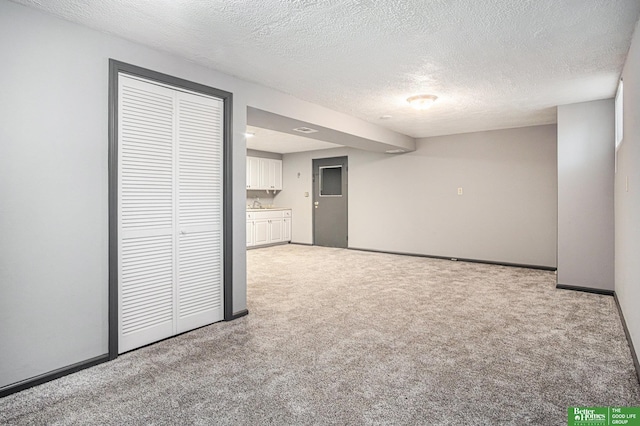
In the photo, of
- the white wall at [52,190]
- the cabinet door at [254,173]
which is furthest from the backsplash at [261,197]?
the white wall at [52,190]

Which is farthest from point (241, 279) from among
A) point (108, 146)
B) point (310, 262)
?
point (310, 262)

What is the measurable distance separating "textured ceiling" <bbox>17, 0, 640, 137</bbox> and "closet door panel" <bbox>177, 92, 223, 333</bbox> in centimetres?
50

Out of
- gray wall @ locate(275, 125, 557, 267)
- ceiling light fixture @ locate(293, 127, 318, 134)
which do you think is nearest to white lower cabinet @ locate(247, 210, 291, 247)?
gray wall @ locate(275, 125, 557, 267)

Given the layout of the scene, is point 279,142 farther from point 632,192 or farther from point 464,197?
point 632,192

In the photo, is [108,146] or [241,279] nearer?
[108,146]

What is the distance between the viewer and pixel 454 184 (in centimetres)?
674

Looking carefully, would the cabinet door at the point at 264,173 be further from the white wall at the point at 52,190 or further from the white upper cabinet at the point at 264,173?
the white wall at the point at 52,190

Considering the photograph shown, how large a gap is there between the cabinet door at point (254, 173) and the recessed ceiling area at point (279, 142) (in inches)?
12.1

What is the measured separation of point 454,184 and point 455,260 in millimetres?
1382

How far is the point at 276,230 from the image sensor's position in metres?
8.87

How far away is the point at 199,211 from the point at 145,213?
1.63 feet

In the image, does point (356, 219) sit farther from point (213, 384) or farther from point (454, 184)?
point (213, 384)

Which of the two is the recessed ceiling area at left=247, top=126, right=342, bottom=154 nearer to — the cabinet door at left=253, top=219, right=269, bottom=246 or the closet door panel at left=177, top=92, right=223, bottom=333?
the cabinet door at left=253, top=219, right=269, bottom=246

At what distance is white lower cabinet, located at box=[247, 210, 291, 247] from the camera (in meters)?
8.22
